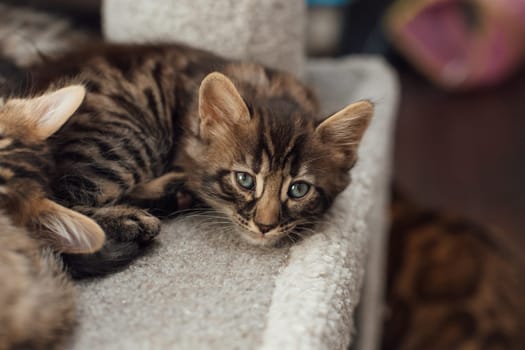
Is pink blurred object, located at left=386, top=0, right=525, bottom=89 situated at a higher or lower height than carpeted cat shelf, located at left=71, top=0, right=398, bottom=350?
lower

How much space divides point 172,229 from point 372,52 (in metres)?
2.56

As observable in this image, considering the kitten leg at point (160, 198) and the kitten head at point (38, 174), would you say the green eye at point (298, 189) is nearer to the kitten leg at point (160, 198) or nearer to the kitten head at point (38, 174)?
the kitten leg at point (160, 198)

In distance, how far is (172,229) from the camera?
1244mm

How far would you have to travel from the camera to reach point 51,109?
1134 mm

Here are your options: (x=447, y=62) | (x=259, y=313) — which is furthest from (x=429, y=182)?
(x=259, y=313)

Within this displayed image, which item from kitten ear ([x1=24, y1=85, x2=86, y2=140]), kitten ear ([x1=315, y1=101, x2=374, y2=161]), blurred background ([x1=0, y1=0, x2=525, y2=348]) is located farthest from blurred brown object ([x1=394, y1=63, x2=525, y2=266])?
kitten ear ([x1=24, y1=85, x2=86, y2=140])

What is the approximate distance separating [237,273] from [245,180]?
0.23m

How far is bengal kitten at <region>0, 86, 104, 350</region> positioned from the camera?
0.87 meters

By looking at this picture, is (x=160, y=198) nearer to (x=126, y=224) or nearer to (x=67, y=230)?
(x=126, y=224)

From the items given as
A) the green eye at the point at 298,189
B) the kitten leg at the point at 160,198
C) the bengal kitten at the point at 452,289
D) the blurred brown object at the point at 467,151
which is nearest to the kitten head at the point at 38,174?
the kitten leg at the point at 160,198

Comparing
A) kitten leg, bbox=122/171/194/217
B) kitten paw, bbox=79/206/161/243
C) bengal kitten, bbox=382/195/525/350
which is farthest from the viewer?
bengal kitten, bbox=382/195/525/350

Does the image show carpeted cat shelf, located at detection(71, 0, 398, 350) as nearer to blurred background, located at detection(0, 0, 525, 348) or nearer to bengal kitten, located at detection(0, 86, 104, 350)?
bengal kitten, located at detection(0, 86, 104, 350)

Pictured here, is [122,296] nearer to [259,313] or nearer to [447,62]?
[259,313]

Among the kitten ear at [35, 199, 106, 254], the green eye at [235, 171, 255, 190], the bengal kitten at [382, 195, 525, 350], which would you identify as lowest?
the bengal kitten at [382, 195, 525, 350]
